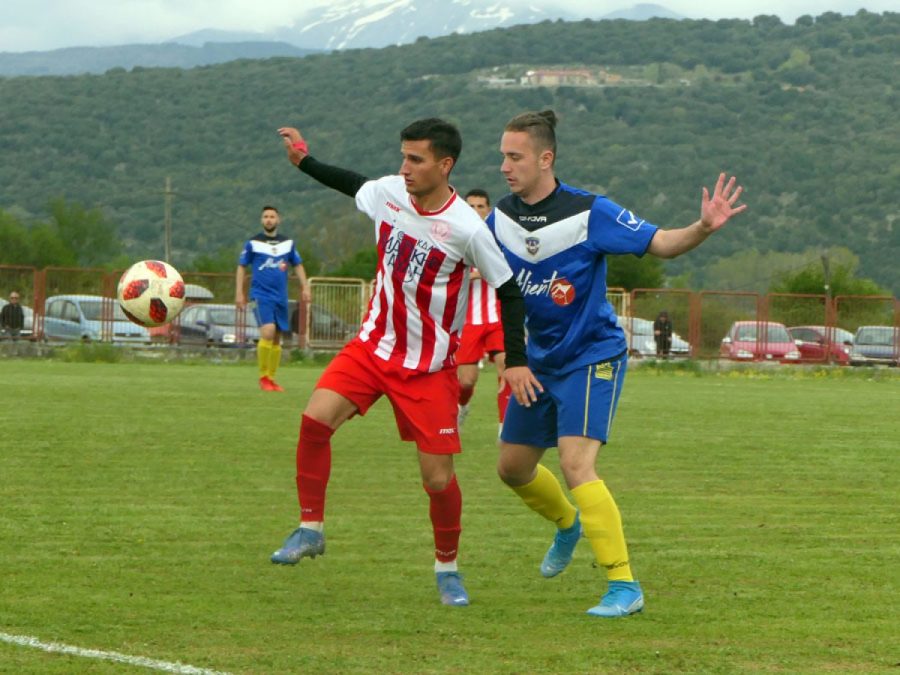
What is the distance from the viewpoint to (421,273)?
6656mm

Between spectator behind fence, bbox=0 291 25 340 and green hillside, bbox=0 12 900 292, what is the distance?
42.7 metres

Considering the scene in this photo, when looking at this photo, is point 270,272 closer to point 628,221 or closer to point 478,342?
point 478,342

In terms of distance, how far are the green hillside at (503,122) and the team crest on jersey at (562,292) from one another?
69061 millimetres

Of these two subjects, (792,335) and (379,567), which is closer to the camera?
(379,567)

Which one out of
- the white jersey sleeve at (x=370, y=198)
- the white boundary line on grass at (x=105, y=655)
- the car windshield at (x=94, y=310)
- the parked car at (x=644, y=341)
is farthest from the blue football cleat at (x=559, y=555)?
the car windshield at (x=94, y=310)

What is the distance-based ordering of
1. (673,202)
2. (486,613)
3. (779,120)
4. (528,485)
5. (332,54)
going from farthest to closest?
(332,54) → (779,120) → (673,202) → (528,485) → (486,613)

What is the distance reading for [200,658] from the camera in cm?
515

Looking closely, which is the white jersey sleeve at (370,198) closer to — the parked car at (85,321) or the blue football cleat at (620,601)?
the blue football cleat at (620,601)

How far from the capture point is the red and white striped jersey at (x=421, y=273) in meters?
6.60

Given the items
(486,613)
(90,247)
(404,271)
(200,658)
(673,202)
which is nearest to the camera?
(200,658)

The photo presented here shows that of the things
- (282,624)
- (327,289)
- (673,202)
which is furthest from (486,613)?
(673,202)

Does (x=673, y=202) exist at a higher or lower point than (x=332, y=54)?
lower

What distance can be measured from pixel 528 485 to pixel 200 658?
2.36 metres

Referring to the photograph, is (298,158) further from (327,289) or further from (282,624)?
(327,289)
